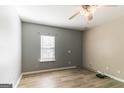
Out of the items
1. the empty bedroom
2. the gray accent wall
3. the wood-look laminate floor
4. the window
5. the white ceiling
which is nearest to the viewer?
the white ceiling

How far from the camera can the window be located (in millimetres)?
4949

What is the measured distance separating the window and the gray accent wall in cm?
19

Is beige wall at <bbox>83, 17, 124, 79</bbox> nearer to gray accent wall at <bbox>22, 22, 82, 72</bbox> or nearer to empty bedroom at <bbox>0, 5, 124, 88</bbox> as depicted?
empty bedroom at <bbox>0, 5, 124, 88</bbox>

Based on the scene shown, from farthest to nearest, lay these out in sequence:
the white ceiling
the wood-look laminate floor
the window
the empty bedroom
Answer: the window
the empty bedroom
the wood-look laminate floor
the white ceiling

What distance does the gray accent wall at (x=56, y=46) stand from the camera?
178 inches

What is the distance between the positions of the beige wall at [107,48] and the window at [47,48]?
6.09 feet

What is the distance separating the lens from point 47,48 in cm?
507

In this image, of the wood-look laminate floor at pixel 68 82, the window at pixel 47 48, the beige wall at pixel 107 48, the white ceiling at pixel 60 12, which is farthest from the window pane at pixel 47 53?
the beige wall at pixel 107 48

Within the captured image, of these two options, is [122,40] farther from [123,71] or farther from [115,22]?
[123,71]

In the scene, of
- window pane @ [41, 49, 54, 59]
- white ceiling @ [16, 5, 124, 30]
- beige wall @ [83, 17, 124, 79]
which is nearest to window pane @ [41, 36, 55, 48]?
window pane @ [41, 49, 54, 59]

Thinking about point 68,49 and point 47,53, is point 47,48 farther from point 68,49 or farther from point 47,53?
point 68,49

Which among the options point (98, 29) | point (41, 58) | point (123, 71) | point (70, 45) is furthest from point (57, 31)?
point (123, 71)

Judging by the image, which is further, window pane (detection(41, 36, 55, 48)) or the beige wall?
window pane (detection(41, 36, 55, 48))

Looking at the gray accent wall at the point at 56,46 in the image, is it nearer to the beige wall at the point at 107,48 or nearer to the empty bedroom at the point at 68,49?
the empty bedroom at the point at 68,49
